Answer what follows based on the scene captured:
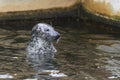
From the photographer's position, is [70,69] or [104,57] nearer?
[70,69]

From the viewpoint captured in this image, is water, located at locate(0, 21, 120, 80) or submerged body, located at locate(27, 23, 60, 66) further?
submerged body, located at locate(27, 23, 60, 66)

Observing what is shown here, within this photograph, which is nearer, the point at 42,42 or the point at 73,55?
the point at 73,55

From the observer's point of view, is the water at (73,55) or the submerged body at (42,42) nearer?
the water at (73,55)

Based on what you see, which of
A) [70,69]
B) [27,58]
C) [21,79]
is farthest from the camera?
[27,58]

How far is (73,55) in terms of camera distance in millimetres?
9320

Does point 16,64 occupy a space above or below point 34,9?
below

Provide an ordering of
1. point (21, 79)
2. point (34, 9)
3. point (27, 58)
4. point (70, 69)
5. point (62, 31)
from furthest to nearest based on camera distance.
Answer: point (34, 9) < point (62, 31) < point (27, 58) < point (70, 69) < point (21, 79)

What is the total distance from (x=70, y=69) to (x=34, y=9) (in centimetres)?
549

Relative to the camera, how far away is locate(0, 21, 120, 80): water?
7812mm

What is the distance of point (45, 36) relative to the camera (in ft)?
30.8

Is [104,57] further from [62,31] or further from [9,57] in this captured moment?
[62,31]

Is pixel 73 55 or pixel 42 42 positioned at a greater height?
pixel 42 42

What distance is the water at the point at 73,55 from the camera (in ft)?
25.6

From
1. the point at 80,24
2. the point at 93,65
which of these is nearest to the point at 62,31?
the point at 80,24
